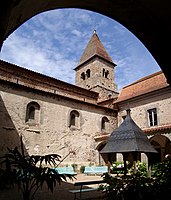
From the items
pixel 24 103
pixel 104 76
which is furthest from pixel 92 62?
pixel 24 103

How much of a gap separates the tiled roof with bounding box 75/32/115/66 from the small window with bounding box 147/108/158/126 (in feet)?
49.6

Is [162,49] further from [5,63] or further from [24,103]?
[5,63]

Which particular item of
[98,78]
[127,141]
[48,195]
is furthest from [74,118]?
[98,78]

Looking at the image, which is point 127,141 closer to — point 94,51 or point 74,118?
point 74,118

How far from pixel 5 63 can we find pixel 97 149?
37.9 ft

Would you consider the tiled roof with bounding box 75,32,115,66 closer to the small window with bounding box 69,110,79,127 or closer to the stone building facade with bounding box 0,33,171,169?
the stone building facade with bounding box 0,33,171,169

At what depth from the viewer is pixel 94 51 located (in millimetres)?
30562

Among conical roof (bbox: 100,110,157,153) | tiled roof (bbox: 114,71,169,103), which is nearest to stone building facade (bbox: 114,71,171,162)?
tiled roof (bbox: 114,71,169,103)

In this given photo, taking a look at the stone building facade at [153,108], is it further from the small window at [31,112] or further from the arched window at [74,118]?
the small window at [31,112]

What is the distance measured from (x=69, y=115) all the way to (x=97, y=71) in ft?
44.7

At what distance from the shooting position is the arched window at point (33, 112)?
47.8 ft

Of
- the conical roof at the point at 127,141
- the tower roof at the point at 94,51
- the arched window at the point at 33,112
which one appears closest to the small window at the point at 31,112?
the arched window at the point at 33,112

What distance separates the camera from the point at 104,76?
29.4 metres

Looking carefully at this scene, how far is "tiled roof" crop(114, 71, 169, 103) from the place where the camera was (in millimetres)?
17097
